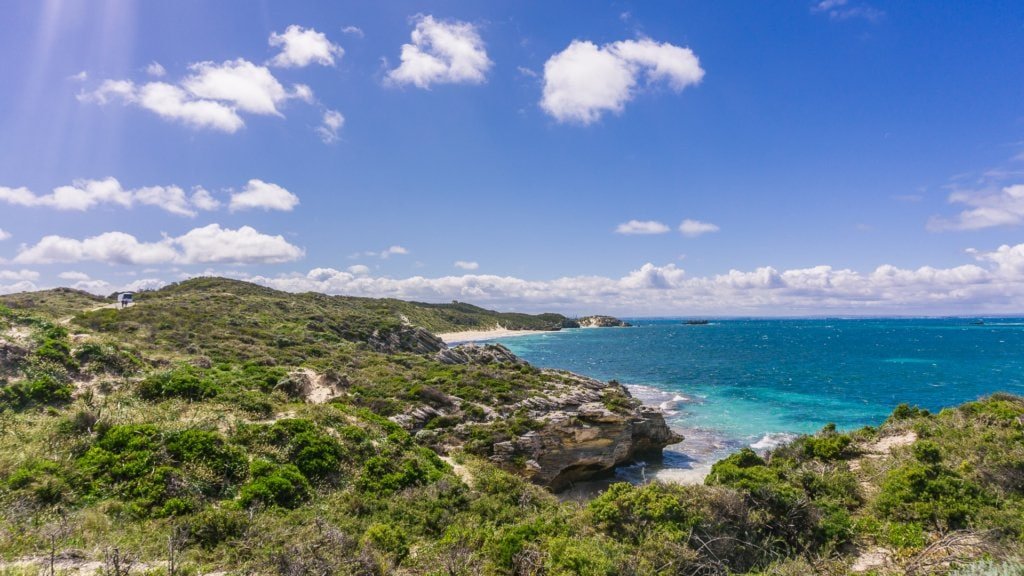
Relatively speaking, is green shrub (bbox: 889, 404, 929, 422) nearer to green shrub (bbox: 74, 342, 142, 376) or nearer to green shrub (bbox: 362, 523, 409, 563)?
green shrub (bbox: 362, 523, 409, 563)

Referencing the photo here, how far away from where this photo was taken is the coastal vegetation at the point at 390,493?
862 centimetres

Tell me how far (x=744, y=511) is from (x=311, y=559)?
33.4 ft

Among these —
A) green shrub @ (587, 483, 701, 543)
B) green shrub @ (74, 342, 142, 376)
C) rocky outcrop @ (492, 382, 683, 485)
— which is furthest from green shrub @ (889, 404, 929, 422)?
green shrub @ (74, 342, 142, 376)

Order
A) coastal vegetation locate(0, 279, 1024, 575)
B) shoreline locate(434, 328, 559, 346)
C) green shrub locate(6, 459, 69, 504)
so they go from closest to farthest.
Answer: coastal vegetation locate(0, 279, 1024, 575) < green shrub locate(6, 459, 69, 504) < shoreline locate(434, 328, 559, 346)

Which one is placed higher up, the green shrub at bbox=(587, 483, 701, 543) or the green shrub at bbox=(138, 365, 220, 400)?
the green shrub at bbox=(138, 365, 220, 400)

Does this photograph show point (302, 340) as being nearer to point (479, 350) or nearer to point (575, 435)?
point (479, 350)

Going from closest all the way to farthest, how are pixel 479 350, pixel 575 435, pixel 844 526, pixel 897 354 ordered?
1. pixel 844 526
2. pixel 575 435
3. pixel 479 350
4. pixel 897 354

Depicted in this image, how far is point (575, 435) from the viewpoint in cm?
2430

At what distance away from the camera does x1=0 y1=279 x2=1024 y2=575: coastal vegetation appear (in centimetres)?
862

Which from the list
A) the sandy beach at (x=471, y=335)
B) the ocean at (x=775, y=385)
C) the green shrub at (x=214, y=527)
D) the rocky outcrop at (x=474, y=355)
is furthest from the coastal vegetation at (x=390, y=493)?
the sandy beach at (x=471, y=335)

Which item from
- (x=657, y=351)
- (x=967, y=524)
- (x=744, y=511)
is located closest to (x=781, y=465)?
(x=967, y=524)

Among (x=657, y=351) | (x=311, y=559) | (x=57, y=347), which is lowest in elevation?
(x=657, y=351)

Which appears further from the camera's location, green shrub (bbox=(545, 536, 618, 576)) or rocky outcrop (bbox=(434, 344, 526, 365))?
rocky outcrop (bbox=(434, 344, 526, 365))

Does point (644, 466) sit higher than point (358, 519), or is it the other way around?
point (358, 519)
